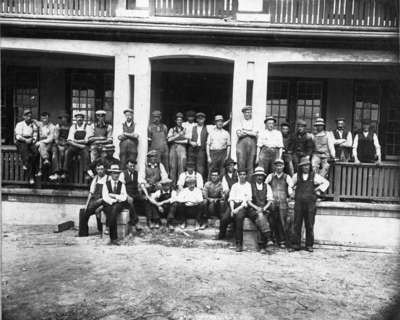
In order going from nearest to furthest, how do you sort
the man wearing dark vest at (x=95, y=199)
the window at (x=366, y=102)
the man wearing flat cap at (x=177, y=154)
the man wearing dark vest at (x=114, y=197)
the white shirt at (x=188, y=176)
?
the man wearing dark vest at (x=114, y=197) → the man wearing dark vest at (x=95, y=199) → the white shirt at (x=188, y=176) → the man wearing flat cap at (x=177, y=154) → the window at (x=366, y=102)

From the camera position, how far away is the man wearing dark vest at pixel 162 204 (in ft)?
32.6

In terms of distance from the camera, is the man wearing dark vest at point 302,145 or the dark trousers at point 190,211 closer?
the dark trousers at point 190,211

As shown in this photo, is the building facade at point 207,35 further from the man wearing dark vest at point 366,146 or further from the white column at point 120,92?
the man wearing dark vest at point 366,146

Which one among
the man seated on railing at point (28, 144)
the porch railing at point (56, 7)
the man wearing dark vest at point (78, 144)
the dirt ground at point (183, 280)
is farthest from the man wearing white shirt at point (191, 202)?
the porch railing at point (56, 7)

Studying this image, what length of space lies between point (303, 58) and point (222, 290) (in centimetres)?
638

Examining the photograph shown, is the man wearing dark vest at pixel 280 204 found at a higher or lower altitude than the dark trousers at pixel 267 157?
lower

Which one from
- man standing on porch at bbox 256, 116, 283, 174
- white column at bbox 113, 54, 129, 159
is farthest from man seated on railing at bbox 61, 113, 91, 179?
man standing on porch at bbox 256, 116, 283, 174

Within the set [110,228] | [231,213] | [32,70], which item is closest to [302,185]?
[231,213]

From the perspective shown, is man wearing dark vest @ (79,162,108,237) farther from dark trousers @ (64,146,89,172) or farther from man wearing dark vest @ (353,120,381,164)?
man wearing dark vest @ (353,120,381,164)

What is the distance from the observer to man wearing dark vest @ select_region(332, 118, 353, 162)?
10922 millimetres

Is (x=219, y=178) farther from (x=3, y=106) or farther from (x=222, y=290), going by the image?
(x=3, y=106)

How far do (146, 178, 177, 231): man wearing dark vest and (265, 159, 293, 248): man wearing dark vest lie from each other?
90.6 inches

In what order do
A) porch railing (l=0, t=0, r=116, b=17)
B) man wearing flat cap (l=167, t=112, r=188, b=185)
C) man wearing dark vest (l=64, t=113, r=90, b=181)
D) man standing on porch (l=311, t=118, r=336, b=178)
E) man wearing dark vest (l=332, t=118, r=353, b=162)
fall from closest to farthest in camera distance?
man standing on porch (l=311, t=118, r=336, b=178), man wearing flat cap (l=167, t=112, r=188, b=185), man wearing dark vest (l=64, t=113, r=90, b=181), porch railing (l=0, t=0, r=116, b=17), man wearing dark vest (l=332, t=118, r=353, b=162)

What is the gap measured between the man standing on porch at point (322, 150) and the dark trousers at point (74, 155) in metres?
5.60
